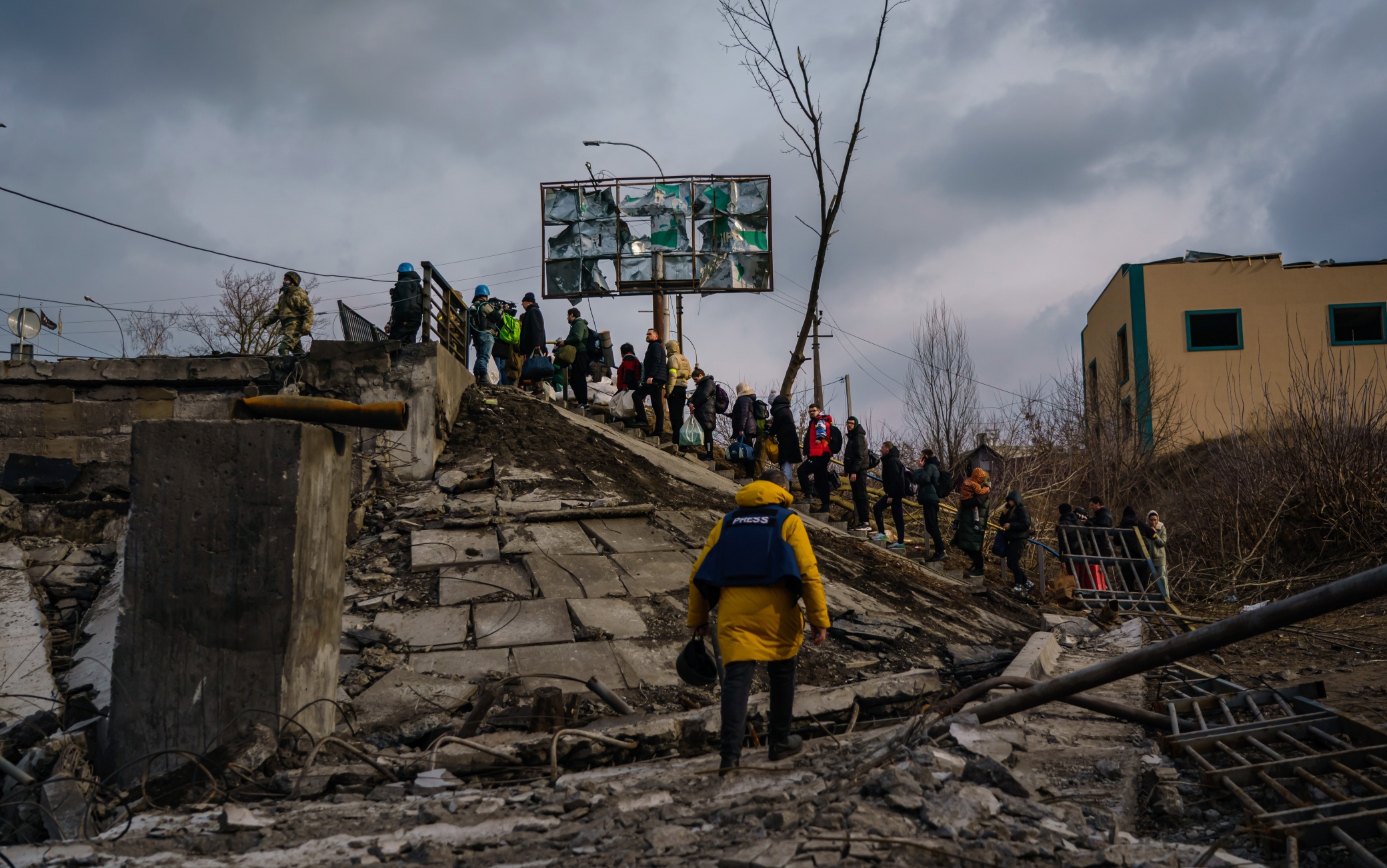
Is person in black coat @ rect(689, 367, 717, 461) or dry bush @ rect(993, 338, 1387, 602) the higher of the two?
person in black coat @ rect(689, 367, 717, 461)

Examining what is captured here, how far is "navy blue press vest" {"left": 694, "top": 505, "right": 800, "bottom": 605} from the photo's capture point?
4609mm

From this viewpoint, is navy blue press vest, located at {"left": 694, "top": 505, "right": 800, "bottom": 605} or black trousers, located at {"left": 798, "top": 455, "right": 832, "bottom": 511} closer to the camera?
navy blue press vest, located at {"left": 694, "top": 505, "right": 800, "bottom": 605}

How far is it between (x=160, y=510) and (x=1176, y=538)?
45.5 ft

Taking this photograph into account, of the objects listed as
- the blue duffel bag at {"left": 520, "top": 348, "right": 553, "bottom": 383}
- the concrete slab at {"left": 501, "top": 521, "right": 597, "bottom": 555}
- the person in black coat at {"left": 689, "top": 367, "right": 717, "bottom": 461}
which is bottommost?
the concrete slab at {"left": 501, "top": 521, "right": 597, "bottom": 555}

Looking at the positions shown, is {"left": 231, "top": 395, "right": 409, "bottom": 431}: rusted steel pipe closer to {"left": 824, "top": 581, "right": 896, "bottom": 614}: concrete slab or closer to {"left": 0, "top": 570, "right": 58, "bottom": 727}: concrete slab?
{"left": 0, "top": 570, "right": 58, "bottom": 727}: concrete slab

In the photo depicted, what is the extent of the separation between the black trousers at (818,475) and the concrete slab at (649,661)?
18.4 ft

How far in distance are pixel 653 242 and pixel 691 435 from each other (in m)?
6.67

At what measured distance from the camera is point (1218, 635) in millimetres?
3057

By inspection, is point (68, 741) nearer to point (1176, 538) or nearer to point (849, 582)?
point (849, 582)

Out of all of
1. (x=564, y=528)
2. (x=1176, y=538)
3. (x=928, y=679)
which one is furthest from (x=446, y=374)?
(x=1176, y=538)

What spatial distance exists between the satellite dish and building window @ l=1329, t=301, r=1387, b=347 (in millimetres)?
25219

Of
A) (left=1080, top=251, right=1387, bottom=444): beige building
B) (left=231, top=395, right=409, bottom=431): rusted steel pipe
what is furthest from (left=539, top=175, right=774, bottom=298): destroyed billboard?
(left=231, top=395, right=409, bottom=431): rusted steel pipe

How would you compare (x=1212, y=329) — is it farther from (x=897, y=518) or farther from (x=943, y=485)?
(x=897, y=518)

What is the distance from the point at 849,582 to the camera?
1004 centimetres
